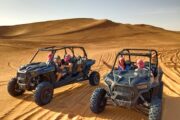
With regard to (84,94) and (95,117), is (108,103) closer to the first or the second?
(95,117)

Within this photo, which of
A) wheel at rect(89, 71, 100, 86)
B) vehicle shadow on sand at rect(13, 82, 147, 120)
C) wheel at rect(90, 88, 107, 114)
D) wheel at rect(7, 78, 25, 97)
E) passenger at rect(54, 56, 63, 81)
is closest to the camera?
wheel at rect(90, 88, 107, 114)

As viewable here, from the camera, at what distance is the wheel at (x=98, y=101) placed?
843cm

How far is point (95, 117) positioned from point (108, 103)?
2.13ft

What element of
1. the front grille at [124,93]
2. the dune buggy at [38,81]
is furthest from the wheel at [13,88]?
the front grille at [124,93]

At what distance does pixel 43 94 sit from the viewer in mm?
9695

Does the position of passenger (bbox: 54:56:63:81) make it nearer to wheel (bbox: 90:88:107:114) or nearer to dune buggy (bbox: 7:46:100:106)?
dune buggy (bbox: 7:46:100:106)

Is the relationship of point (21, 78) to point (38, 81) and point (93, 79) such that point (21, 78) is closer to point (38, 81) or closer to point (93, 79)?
point (38, 81)

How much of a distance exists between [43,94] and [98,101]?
209 cm

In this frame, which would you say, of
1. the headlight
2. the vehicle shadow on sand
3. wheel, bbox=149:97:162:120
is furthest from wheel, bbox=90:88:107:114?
wheel, bbox=149:97:162:120

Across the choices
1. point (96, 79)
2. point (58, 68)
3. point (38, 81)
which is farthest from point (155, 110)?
point (96, 79)

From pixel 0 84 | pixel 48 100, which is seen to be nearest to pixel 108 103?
pixel 48 100

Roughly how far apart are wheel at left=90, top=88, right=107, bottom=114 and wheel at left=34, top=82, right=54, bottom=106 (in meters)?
1.86

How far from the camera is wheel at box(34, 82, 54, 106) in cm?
955

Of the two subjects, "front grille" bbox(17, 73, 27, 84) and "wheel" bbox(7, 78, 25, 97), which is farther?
"wheel" bbox(7, 78, 25, 97)
